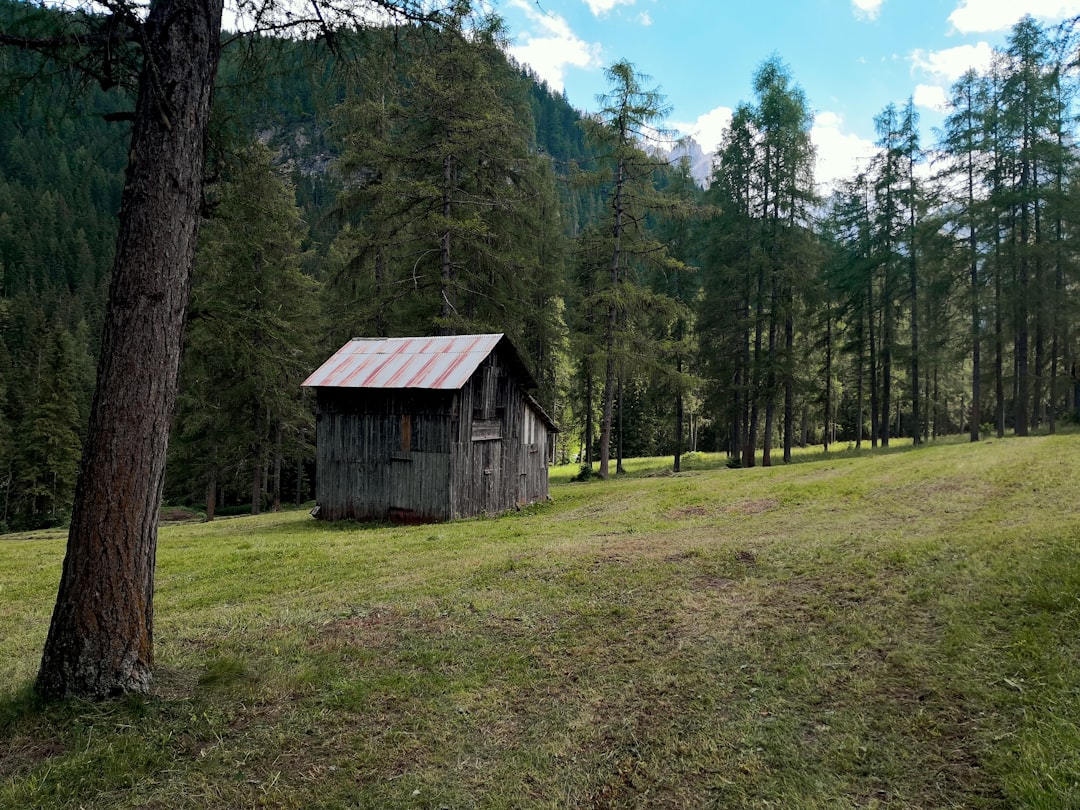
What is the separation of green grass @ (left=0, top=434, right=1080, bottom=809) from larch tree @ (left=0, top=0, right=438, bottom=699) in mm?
451

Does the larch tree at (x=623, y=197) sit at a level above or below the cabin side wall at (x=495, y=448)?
above

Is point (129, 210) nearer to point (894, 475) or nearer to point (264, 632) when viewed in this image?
point (264, 632)

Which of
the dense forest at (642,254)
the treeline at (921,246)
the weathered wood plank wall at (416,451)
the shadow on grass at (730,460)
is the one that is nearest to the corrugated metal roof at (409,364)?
the weathered wood plank wall at (416,451)

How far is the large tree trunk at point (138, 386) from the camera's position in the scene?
178 inches

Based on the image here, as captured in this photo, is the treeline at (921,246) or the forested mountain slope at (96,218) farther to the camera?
the treeline at (921,246)

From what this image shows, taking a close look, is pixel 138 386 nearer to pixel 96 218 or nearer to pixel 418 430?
pixel 418 430

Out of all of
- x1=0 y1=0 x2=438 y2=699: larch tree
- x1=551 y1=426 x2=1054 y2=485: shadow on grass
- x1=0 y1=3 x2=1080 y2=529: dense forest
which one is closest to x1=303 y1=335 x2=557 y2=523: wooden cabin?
x1=0 y1=3 x2=1080 y2=529: dense forest

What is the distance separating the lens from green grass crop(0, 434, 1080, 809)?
3.76 meters

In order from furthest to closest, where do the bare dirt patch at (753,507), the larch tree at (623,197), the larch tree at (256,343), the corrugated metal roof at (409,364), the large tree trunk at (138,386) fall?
the larch tree at (623,197), the larch tree at (256,343), the corrugated metal roof at (409,364), the bare dirt patch at (753,507), the large tree trunk at (138,386)

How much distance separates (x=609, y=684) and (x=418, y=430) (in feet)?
41.3

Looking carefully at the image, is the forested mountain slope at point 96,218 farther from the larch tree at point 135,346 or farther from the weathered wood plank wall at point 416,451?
the weathered wood plank wall at point 416,451

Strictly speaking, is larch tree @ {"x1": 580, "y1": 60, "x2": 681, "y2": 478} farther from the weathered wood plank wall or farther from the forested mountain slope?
the weathered wood plank wall

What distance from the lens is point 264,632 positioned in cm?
651

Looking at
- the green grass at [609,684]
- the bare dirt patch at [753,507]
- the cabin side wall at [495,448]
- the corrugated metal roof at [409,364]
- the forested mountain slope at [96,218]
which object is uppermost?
the forested mountain slope at [96,218]
